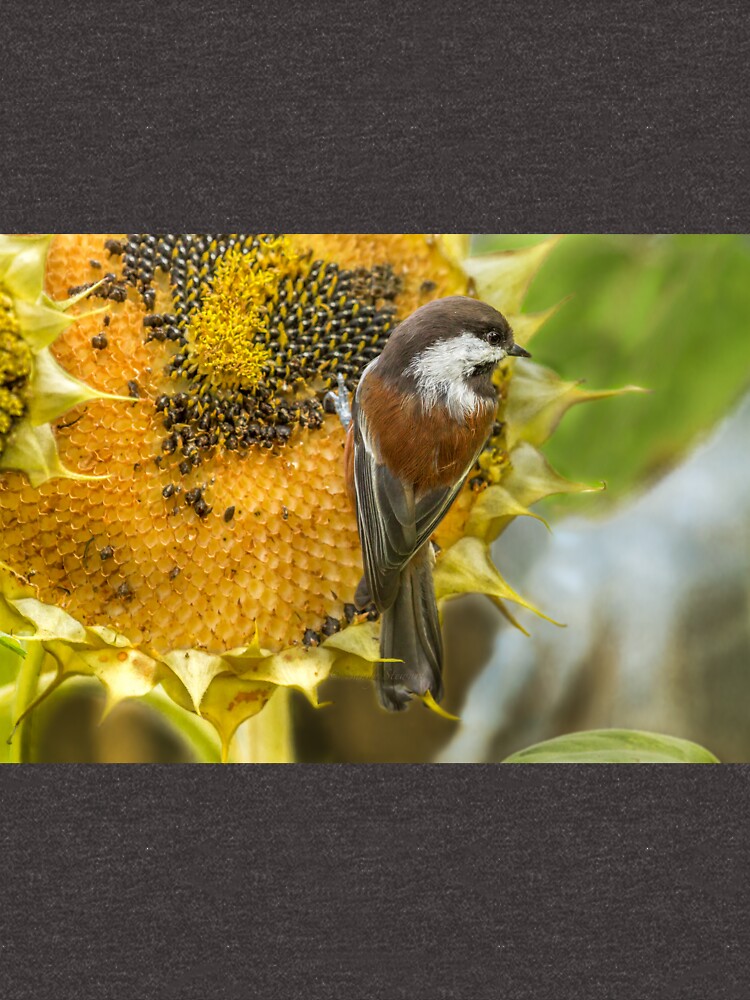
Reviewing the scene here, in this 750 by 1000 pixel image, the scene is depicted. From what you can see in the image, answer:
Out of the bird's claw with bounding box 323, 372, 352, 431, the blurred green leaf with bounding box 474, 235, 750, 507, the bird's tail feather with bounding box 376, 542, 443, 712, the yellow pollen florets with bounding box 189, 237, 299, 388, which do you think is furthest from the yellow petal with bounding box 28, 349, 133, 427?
the blurred green leaf with bounding box 474, 235, 750, 507

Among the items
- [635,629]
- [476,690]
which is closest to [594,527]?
[635,629]

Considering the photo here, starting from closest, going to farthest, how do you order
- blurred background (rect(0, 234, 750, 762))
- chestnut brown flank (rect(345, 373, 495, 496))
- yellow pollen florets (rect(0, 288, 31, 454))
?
yellow pollen florets (rect(0, 288, 31, 454)) → chestnut brown flank (rect(345, 373, 495, 496)) → blurred background (rect(0, 234, 750, 762))

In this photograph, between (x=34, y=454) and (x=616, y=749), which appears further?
(x=616, y=749)

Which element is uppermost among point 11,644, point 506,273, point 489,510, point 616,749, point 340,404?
point 506,273

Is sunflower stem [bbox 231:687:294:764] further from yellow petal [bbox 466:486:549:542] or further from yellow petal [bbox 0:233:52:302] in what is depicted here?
yellow petal [bbox 0:233:52:302]

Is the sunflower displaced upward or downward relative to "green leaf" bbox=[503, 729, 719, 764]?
upward

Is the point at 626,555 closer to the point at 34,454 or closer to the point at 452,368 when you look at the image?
the point at 452,368

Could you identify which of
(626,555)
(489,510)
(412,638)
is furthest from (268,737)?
(626,555)

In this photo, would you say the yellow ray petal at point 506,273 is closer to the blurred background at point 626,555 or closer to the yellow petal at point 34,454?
the blurred background at point 626,555
